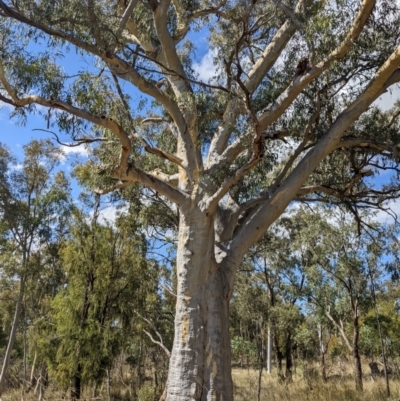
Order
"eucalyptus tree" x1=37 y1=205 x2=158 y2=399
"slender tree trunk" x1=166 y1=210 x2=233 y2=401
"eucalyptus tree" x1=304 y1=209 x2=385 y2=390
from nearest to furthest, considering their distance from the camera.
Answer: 1. "slender tree trunk" x1=166 y1=210 x2=233 y2=401
2. "eucalyptus tree" x1=37 y1=205 x2=158 y2=399
3. "eucalyptus tree" x1=304 y1=209 x2=385 y2=390

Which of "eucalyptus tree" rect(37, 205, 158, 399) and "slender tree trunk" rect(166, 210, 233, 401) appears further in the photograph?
"eucalyptus tree" rect(37, 205, 158, 399)

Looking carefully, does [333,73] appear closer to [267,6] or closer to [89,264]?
[267,6]

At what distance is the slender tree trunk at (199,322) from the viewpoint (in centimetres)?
480

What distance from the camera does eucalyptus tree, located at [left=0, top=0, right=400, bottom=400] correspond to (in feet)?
16.4

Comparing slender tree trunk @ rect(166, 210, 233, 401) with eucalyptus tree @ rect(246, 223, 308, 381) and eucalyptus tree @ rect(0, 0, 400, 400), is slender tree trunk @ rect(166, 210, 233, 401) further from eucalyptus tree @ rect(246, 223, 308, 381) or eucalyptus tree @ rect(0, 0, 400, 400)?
eucalyptus tree @ rect(246, 223, 308, 381)

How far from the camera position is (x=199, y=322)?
5031 mm

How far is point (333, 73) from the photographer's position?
19.9ft

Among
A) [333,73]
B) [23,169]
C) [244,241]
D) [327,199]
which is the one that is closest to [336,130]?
[333,73]

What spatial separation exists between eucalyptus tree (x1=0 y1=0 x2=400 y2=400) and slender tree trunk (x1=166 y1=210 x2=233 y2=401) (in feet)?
0.04

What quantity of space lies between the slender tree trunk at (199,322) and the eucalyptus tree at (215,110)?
1cm

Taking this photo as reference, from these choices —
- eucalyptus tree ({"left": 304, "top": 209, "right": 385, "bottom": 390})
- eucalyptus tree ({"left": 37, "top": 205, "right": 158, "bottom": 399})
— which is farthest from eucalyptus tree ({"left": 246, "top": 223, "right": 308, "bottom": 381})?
eucalyptus tree ({"left": 37, "top": 205, "right": 158, "bottom": 399})

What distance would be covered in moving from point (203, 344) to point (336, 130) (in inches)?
113

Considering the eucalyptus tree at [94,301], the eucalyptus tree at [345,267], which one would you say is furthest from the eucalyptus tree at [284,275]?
the eucalyptus tree at [94,301]

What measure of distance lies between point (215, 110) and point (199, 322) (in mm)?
3240
